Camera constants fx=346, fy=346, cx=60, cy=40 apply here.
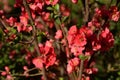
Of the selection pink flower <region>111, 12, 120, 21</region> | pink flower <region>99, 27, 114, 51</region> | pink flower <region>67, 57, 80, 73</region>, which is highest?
pink flower <region>111, 12, 120, 21</region>

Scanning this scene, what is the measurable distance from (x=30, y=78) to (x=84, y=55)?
4.12ft

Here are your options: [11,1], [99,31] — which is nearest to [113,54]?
[99,31]

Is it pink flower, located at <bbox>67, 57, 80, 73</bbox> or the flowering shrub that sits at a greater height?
the flowering shrub

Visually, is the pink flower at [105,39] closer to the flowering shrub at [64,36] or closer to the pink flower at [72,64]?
the flowering shrub at [64,36]

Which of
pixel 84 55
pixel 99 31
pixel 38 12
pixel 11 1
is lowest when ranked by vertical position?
pixel 84 55

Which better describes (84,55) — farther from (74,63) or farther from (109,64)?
(109,64)

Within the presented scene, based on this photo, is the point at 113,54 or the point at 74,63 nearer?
the point at 74,63

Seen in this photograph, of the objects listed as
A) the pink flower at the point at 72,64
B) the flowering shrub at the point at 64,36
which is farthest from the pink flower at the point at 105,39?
the pink flower at the point at 72,64

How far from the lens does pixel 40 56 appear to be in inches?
98.3

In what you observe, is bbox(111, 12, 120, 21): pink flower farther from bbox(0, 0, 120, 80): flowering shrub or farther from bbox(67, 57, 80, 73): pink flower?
bbox(67, 57, 80, 73): pink flower

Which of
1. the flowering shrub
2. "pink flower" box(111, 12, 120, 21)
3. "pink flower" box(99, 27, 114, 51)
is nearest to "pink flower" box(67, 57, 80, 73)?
the flowering shrub

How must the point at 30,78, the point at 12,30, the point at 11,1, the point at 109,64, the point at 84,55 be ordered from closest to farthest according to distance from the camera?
the point at 84,55
the point at 12,30
the point at 30,78
the point at 109,64
the point at 11,1

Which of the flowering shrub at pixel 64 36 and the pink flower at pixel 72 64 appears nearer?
the flowering shrub at pixel 64 36

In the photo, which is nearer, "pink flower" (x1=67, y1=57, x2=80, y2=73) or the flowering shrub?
the flowering shrub
